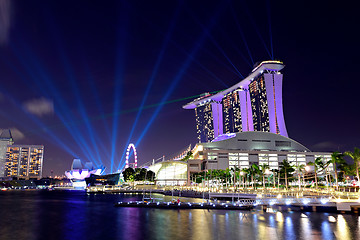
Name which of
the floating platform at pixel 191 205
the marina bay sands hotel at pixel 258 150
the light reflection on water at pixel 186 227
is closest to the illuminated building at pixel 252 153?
the marina bay sands hotel at pixel 258 150

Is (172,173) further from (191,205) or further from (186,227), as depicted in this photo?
(186,227)

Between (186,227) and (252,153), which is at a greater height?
(252,153)

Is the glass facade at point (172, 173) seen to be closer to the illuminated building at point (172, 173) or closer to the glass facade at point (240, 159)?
the illuminated building at point (172, 173)

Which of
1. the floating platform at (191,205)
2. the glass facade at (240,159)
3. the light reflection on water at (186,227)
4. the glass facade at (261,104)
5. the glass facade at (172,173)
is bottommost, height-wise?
the light reflection on water at (186,227)

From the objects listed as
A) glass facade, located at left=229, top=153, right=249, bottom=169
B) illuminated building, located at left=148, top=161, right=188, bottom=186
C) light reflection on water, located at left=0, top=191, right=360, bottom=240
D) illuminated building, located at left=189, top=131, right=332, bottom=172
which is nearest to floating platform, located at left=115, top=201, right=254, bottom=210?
light reflection on water, located at left=0, top=191, right=360, bottom=240

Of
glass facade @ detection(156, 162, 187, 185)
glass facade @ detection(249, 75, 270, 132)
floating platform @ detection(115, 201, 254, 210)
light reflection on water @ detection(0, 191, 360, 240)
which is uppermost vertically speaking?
glass facade @ detection(249, 75, 270, 132)

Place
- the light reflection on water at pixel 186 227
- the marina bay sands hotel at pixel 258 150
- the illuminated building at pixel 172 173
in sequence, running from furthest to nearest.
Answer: the illuminated building at pixel 172 173
the marina bay sands hotel at pixel 258 150
the light reflection on water at pixel 186 227

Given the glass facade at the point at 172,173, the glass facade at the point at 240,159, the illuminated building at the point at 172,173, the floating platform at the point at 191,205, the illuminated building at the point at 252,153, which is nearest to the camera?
the floating platform at the point at 191,205

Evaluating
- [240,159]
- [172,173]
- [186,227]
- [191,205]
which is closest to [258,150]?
[240,159]

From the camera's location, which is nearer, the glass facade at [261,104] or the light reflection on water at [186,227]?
the light reflection on water at [186,227]

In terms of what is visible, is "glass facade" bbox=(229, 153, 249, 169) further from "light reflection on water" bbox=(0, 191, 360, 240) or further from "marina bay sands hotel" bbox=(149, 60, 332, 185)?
"light reflection on water" bbox=(0, 191, 360, 240)

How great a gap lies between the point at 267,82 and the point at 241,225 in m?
150

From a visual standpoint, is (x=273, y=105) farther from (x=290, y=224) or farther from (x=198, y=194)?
(x=290, y=224)

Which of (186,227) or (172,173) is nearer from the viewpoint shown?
(186,227)
